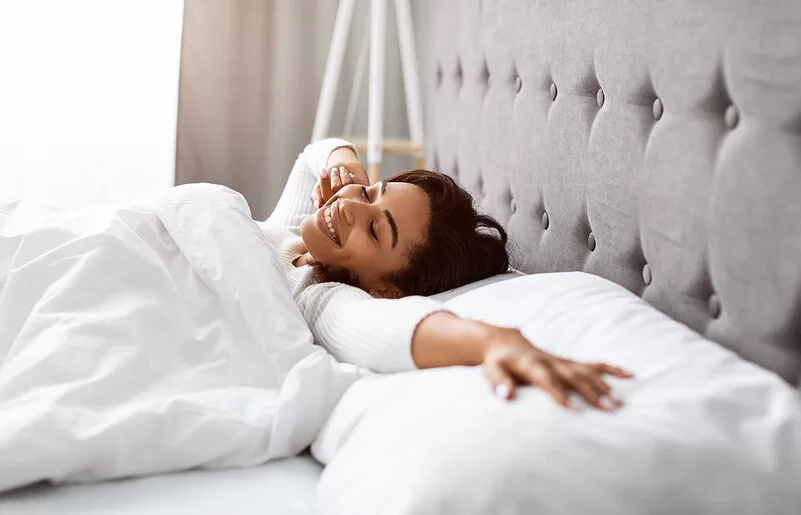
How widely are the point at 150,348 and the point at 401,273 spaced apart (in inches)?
20.9

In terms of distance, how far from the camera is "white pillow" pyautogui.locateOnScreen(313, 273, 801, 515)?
0.69 meters

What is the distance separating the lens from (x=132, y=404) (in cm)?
92

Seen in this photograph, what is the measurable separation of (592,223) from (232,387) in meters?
0.69

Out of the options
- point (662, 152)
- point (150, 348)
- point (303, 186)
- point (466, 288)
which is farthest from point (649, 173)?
point (303, 186)

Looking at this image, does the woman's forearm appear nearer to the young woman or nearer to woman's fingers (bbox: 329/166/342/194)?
the young woman

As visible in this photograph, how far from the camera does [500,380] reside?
2.64ft

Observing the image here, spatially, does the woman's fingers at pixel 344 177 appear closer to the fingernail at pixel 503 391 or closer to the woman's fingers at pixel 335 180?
the woman's fingers at pixel 335 180

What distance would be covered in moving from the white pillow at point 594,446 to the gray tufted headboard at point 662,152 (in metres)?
0.16

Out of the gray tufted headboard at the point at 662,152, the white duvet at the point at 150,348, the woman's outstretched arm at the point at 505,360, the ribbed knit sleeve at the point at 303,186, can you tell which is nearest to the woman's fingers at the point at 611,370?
the woman's outstretched arm at the point at 505,360

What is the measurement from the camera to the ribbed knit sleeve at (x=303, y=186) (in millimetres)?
1928

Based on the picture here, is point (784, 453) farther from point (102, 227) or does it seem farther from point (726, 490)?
point (102, 227)

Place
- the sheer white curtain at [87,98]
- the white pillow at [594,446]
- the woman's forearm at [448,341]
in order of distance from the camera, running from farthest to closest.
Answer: the sheer white curtain at [87,98], the woman's forearm at [448,341], the white pillow at [594,446]

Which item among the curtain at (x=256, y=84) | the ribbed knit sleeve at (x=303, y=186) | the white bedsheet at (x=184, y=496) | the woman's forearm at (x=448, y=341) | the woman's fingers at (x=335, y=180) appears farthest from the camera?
the curtain at (x=256, y=84)

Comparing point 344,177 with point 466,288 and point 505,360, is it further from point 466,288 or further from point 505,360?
point 505,360
